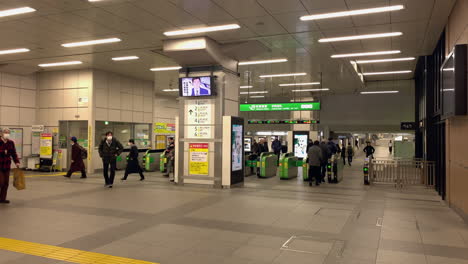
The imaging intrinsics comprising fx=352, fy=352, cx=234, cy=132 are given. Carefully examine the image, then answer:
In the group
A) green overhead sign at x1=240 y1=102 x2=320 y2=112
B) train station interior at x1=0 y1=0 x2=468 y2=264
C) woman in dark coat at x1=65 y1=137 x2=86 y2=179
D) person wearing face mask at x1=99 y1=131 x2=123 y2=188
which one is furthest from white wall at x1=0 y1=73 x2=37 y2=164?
green overhead sign at x1=240 y1=102 x2=320 y2=112

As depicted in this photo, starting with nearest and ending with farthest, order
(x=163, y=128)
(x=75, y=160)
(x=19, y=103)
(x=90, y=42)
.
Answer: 1. (x=90, y=42)
2. (x=75, y=160)
3. (x=19, y=103)
4. (x=163, y=128)

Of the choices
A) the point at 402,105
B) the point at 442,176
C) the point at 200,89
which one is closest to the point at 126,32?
the point at 200,89

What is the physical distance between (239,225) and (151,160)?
1016 centimetres

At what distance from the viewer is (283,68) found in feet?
45.9

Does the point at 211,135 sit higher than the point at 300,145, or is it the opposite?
the point at 211,135

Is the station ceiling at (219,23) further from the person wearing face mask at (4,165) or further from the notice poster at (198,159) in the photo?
the notice poster at (198,159)

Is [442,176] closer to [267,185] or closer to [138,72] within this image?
[267,185]

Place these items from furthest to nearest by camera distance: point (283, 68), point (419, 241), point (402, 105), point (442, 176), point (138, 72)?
point (402, 105)
point (138, 72)
point (283, 68)
point (442, 176)
point (419, 241)

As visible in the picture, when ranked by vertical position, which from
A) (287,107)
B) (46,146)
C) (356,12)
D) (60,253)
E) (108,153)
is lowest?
(60,253)

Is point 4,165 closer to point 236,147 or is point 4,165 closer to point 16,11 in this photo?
point 16,11

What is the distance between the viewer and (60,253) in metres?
4.38

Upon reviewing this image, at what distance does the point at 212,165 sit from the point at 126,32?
4373mm

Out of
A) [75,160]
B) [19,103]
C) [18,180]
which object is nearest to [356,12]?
[18,180]

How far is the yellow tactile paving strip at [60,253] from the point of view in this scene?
13.5 ft
